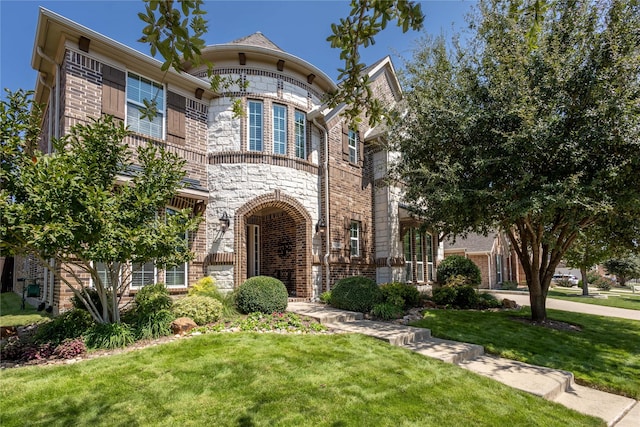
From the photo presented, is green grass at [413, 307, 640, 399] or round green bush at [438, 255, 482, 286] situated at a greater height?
round green bush at [438, 255, 482, 286]

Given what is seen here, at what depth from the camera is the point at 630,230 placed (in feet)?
29.3

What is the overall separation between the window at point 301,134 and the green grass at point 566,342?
665 centimetres

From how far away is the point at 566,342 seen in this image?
26.2ft

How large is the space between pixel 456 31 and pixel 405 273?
8.99m

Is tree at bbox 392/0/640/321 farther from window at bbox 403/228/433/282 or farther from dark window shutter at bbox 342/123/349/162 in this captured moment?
window at bbox 403/228/433/282

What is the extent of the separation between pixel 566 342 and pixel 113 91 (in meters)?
12.6

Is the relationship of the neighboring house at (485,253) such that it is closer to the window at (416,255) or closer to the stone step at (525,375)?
the window at (416,255)

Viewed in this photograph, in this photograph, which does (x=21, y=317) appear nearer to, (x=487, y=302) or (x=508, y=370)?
(x=508, y=370)

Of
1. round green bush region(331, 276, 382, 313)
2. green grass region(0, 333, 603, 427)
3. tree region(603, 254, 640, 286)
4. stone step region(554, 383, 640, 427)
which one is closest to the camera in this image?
green grass region(0, 333, 603, 427)

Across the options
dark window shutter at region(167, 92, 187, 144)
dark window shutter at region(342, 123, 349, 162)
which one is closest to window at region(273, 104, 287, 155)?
dark window shutter at region(342, 123, 349, 162)

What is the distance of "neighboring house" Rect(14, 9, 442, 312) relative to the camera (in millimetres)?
9164

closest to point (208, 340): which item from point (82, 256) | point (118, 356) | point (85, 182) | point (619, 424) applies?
point (118, 356)

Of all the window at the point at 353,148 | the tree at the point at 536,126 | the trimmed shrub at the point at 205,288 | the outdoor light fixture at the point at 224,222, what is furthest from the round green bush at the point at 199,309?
the window at the point at 353,148

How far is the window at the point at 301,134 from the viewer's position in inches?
488
